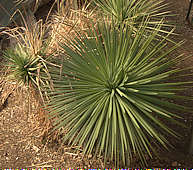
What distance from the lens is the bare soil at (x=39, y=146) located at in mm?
1926

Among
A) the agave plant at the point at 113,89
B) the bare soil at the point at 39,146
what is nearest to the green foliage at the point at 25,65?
the bare soil at the point at 39,146

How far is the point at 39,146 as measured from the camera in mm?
2193

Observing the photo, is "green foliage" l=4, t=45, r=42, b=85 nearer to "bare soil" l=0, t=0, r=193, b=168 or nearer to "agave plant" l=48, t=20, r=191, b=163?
"bare soil" l=0, t=0, r=193, b=168

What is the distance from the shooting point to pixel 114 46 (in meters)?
1.77

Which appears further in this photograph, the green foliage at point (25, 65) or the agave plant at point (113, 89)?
the green foliage at point (25, 65)

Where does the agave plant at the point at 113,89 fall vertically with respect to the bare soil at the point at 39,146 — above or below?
above

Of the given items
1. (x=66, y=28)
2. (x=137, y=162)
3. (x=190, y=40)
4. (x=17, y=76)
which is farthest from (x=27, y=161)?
(x=190, y=40)

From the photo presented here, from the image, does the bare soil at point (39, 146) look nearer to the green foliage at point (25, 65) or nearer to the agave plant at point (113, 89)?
the green foliage at point (25, 65)

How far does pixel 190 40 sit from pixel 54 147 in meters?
2.12

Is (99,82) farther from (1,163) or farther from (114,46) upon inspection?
(1,163)

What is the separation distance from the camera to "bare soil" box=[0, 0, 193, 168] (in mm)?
1926

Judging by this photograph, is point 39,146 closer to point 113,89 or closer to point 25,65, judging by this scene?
point 25,65

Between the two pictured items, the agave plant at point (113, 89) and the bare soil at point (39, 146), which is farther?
the bare soil at point (39, 146)

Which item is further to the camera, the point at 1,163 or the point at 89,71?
the point at 1,163
